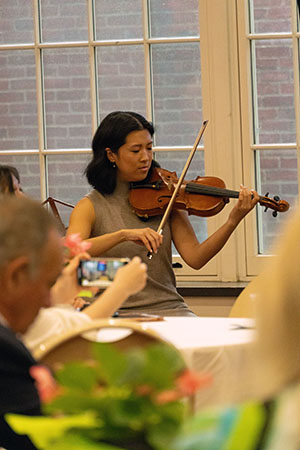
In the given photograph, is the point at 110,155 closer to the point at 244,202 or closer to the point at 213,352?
the point at 244,202

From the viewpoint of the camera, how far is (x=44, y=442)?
0.67 m

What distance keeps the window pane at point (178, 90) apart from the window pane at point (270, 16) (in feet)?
0.91

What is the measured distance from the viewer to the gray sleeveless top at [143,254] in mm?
3299

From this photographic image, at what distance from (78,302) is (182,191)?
0.74 meters

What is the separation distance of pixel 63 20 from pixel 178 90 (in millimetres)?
615

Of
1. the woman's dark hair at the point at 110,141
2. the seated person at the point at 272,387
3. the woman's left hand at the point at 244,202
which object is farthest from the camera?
the woman's dark hair at the point at 110,141

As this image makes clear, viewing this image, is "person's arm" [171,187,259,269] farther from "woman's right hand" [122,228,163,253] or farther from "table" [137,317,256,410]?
"table" [137,317,256,410]

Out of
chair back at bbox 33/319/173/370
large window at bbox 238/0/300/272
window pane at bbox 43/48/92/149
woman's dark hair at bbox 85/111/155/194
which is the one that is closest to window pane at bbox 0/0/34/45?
window pane at bbox 43/48/92/149

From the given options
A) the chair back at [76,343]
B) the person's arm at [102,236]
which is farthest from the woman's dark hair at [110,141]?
the chair back at [76,343]

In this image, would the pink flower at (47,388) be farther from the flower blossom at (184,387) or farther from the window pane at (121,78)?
the window pane at (121,78)

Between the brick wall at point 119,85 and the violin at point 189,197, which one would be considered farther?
the brick wall at point 119,85

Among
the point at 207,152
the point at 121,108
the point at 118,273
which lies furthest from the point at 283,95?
the point at 118,273

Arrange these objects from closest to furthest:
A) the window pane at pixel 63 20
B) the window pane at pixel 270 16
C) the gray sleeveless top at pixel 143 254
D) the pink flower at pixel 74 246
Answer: the pink flower at pixel 74 246, the gray sleeveless top at pixel 143 254, the window pane at pixel 270 16, the window pane at pixel 63 20

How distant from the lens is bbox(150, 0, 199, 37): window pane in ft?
12.6
